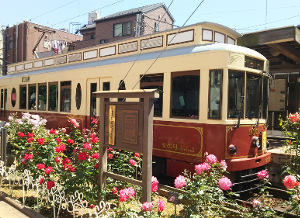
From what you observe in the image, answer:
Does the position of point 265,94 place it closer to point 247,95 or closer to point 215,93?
point 247,95

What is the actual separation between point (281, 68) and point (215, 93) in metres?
7.75

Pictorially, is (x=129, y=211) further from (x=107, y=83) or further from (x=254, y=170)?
(x=107, y=83)

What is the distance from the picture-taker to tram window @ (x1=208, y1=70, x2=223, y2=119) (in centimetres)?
527

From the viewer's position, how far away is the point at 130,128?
3.60 metres

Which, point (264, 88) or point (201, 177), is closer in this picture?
point (201, 177)

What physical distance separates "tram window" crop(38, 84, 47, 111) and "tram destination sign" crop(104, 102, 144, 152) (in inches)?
256

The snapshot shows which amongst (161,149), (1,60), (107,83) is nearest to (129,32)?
(1,60)

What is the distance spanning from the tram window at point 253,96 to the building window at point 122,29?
87.0 ft

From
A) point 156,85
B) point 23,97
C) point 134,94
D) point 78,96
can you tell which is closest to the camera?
point 134,94

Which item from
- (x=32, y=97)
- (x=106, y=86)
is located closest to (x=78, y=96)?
(x=106, y=86)

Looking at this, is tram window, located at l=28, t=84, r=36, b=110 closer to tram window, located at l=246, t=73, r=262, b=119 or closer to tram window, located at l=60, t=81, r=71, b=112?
tram window, located at l=60, t=81, r=71, b=112

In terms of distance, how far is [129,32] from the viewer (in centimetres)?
3106

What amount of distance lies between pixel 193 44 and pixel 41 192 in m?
3.93

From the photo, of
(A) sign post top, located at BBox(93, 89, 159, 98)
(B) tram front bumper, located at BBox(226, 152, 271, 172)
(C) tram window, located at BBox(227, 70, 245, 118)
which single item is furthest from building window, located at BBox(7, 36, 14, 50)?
(B) tram front bumper, located at BBox(226, 152, 271, 172)
